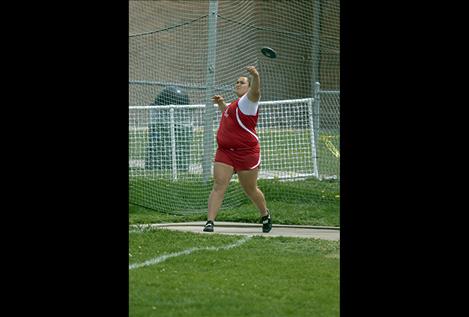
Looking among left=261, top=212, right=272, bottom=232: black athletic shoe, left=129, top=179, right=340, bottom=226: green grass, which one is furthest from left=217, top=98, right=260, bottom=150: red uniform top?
left=129, top=179, right=340, bottom=226: green grass

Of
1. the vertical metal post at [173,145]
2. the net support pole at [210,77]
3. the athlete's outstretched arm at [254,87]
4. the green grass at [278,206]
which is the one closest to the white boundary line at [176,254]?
the athlete's outstretched arm at [254,87]

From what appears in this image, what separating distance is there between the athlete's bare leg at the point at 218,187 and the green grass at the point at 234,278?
1.96 feet

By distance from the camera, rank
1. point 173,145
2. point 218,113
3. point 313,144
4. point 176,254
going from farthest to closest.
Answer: point 313,144, point 218,113, point 173,145, point 176,254

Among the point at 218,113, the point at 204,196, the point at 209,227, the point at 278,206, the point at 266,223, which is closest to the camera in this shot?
the point at 209,227

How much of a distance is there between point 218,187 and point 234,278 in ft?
10.7

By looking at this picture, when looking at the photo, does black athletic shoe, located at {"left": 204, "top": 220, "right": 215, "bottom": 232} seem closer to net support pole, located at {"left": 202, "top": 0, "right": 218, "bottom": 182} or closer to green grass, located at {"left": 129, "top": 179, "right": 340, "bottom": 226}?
green grass, located at {"left": 129, "top": 179, "right": 340, "bottom": 226}

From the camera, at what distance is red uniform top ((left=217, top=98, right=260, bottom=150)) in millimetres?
9602

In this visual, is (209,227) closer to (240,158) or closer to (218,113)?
(240,158)

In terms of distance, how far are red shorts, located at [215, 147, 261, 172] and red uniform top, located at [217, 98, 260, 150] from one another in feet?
0.15

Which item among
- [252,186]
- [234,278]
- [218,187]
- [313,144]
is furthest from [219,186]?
[313,144]

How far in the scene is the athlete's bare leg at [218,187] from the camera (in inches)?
371

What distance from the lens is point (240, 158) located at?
9.58 metres

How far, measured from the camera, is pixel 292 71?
17.9 metres
